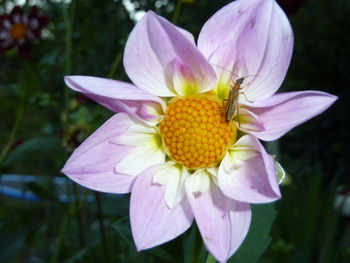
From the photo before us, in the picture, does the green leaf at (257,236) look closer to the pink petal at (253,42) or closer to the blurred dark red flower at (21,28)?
the pink petal at (253,42)

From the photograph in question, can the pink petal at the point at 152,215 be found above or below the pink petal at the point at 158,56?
below

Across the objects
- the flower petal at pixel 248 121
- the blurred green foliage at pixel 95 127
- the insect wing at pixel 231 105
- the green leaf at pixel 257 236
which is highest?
the insect wing at pixel 231 105

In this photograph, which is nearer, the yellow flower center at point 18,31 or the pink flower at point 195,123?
the pink flower at point 195,123

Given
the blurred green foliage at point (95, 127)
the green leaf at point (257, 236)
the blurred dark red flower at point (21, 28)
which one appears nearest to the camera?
the green leaf at point (257, 236)

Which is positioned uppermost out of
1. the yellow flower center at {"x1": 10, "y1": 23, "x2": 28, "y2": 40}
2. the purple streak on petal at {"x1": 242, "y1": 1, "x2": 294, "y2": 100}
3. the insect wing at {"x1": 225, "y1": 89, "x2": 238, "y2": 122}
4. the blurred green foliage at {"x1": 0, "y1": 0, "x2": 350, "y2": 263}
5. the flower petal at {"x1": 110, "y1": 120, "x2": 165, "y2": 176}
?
the purple streak on petal at {"x1": 242, "y1": 1, "x2": 294, "y2": 100}

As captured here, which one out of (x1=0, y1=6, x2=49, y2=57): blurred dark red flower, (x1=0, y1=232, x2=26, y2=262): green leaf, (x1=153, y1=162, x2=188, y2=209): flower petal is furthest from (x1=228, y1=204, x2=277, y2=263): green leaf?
(x1=0, y1=6, x2=49, y2=57): blurred dark red flower

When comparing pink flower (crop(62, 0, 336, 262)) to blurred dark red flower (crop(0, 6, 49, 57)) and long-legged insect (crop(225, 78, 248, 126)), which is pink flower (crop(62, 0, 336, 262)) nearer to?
long-legged insect (crop(225, 78, 248, 126))

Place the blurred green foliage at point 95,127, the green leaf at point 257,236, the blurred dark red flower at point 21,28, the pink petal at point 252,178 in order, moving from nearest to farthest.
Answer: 1. the pink petal at point 252,178
2. the green leaf at point 257,236
3. the blurred green foliage at point 95,127
4. the blurred dark red flower at point 21,28

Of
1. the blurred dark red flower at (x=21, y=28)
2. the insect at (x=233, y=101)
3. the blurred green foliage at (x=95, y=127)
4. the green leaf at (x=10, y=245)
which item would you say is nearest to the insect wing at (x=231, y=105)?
the insect at (x=233, y=101)
